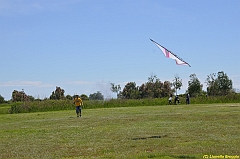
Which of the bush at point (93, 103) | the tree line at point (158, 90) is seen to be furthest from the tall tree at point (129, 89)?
the bush at point (93, 103)

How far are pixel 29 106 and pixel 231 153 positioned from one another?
44.1 meters

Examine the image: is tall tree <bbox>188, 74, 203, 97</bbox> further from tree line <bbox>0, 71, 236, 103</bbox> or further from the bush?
the bush

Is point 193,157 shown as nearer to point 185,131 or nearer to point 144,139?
point 144,139

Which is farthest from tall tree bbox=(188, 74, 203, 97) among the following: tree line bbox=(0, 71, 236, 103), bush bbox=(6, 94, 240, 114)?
bush bbox=(6, 94, 240, 114)

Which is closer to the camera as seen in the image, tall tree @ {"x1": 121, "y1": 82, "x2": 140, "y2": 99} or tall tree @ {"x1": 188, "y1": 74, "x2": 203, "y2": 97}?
tall tree @ {"x1": 188, "y1": 74, "x2": 203, "y2": 97}

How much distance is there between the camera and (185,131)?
19078 millimetres

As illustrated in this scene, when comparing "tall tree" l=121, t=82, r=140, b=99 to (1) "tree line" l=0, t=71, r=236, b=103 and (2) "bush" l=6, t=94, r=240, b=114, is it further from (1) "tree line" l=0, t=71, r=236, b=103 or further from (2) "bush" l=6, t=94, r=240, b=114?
(2) "bush" l=6, t=94, r=240, b=114

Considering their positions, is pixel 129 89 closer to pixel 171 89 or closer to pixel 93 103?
pixel 171 89

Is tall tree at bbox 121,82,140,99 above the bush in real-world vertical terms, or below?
above

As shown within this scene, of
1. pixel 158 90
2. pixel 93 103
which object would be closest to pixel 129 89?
pixel 158 90

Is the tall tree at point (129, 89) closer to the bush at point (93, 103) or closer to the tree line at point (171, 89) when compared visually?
the tree line at point (171, 89)

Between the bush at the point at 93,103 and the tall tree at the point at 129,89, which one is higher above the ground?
the tall tree at the point at 129,89

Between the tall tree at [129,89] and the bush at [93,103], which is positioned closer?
the bush at [93,103]

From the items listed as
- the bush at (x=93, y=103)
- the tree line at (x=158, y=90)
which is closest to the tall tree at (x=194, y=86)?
the tree line at (x=158, y=90)
